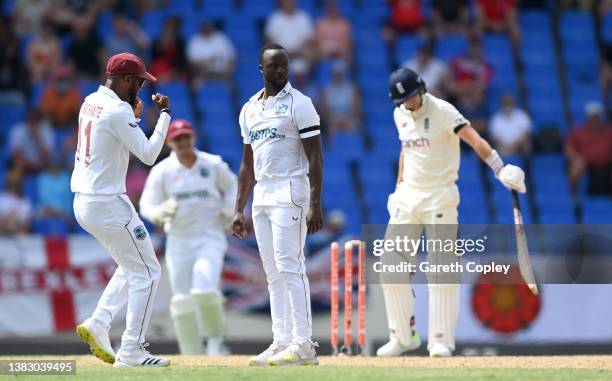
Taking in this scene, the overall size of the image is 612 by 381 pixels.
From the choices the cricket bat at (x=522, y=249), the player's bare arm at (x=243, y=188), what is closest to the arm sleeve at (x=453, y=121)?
the cricket bat at (x=522, y=249)

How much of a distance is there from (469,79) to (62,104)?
5.63m

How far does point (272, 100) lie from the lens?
10961 mm

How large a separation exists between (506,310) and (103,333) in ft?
20.2

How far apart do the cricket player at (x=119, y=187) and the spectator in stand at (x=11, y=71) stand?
33.6 feet

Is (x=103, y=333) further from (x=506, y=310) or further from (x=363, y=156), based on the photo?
(x=363, y=156)

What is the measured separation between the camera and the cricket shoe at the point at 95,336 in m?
10.9

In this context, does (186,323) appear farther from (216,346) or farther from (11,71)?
(11,71)

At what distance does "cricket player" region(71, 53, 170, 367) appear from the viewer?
10.7 meters

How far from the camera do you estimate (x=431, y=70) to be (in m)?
20.7

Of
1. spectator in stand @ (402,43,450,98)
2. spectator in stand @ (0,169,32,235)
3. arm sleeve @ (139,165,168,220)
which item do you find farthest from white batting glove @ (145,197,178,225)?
spectator in stand @ (402,43,450,98)

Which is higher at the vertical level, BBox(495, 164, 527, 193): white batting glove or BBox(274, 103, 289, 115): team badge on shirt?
BBox(274, 103, 289, 115): team badge on shirt

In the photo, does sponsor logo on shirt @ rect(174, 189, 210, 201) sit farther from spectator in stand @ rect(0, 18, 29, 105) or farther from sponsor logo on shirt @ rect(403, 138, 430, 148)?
spectator in stand @ rect(0, 18, 29, 105)

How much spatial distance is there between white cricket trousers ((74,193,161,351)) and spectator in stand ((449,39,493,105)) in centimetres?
1020

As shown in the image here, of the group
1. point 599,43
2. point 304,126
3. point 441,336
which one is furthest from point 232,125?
point 304,126
